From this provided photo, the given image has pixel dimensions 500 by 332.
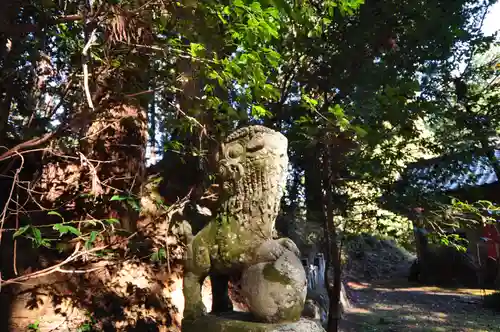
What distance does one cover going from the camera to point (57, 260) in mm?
3672

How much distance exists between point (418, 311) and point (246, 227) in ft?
29.2

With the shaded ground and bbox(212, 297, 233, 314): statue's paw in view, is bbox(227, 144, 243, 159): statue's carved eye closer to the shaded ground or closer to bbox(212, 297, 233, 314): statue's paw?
bbox(212, 297, 233, 314): statue's paw

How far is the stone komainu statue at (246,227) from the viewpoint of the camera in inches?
102

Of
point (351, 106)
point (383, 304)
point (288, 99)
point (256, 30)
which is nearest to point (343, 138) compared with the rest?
point (351, 106)

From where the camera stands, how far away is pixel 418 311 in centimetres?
970

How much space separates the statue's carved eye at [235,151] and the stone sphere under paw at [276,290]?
2.72 feet

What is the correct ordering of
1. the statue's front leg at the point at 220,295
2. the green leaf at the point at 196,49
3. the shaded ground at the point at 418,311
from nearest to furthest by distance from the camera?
the green leaf at the point at 196,49
the statue's front leg at the point at 220,295
the shaded ground at the point at 418,311

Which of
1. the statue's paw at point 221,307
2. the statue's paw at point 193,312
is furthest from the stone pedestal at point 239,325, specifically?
the statue's paw at point 221,307

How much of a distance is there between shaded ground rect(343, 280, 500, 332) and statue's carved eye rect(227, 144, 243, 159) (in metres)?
6.57

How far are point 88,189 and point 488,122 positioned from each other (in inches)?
214

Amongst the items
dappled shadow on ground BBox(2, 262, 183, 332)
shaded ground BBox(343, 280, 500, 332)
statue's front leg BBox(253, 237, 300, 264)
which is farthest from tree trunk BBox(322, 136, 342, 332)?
shaded ground BBox(343, 280, 500, 332)

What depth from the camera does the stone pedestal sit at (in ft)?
7.84

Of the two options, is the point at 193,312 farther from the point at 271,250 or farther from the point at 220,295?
the point at 271,250

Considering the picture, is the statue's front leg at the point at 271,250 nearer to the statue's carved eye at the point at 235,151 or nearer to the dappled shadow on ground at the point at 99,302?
the statue's carved eye at the point at 235,151
